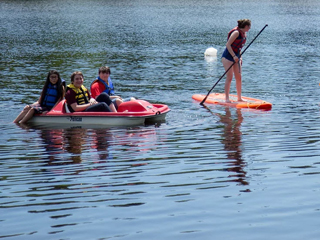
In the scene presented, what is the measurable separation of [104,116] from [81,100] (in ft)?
1.85

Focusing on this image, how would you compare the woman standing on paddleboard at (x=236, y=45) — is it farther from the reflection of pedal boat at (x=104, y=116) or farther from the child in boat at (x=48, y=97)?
the child in boat at (x=48, y=97)

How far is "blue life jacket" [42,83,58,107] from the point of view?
12508mm

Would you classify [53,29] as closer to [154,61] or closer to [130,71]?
[154,61]

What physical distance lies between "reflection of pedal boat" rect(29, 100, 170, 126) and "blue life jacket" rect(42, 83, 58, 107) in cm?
19

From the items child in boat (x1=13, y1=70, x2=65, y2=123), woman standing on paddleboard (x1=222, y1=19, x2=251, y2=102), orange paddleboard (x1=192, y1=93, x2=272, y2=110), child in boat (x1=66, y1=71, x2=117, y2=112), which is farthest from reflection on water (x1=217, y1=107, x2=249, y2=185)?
child in boat (x1=13, y1=70, x2=65, y2=123)

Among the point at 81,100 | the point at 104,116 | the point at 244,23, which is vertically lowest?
the point at 104,116

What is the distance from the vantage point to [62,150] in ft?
32.7

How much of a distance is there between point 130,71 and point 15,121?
10086 mm

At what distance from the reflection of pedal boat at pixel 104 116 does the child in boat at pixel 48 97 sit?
142 mm

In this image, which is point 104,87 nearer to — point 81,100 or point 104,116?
point 81,100

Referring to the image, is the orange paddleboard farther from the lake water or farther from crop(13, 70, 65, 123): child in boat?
crop(13, 70, 65, 123): child in boat

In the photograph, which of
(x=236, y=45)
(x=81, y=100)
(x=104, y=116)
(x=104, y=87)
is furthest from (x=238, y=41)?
(x=81, y=100)

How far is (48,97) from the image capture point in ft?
41.1

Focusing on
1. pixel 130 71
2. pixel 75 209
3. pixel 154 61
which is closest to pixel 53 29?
pixel 154 61
